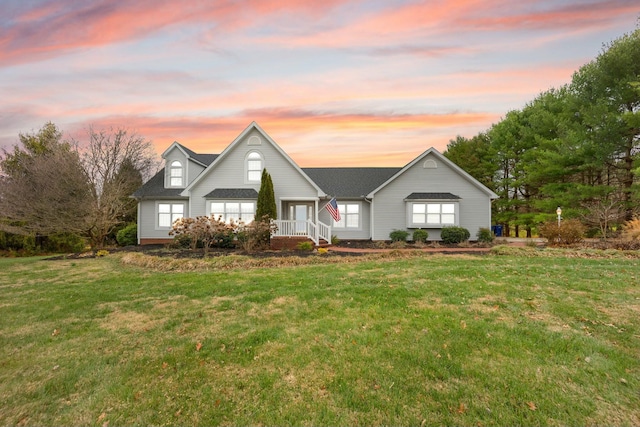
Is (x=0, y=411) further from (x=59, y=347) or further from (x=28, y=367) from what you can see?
(x=59, y=347)

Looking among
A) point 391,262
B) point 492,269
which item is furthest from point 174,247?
point 492,269

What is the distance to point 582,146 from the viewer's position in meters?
20.4

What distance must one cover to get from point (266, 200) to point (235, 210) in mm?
2717

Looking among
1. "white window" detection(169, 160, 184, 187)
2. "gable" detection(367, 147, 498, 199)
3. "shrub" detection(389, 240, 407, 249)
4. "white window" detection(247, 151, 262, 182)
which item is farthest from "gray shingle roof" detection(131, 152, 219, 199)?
"shrub" detection(389, 240, 407, 249)

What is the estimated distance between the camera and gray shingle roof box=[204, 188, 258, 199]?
18.2 m

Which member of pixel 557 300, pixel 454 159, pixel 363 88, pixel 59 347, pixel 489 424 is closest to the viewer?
pixel 489 424

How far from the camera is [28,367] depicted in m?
4.24

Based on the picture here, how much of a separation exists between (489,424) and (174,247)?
56.8ft

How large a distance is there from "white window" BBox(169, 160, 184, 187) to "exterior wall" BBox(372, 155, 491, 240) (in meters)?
13.5

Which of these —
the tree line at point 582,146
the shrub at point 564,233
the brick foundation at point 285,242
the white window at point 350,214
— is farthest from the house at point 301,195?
the tree line at point 582,146

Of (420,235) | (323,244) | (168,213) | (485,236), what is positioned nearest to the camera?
(323,244)

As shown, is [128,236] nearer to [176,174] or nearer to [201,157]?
[176,174]

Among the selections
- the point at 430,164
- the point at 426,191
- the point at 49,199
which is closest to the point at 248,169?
the point at 426,191

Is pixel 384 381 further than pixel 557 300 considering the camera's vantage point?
No
